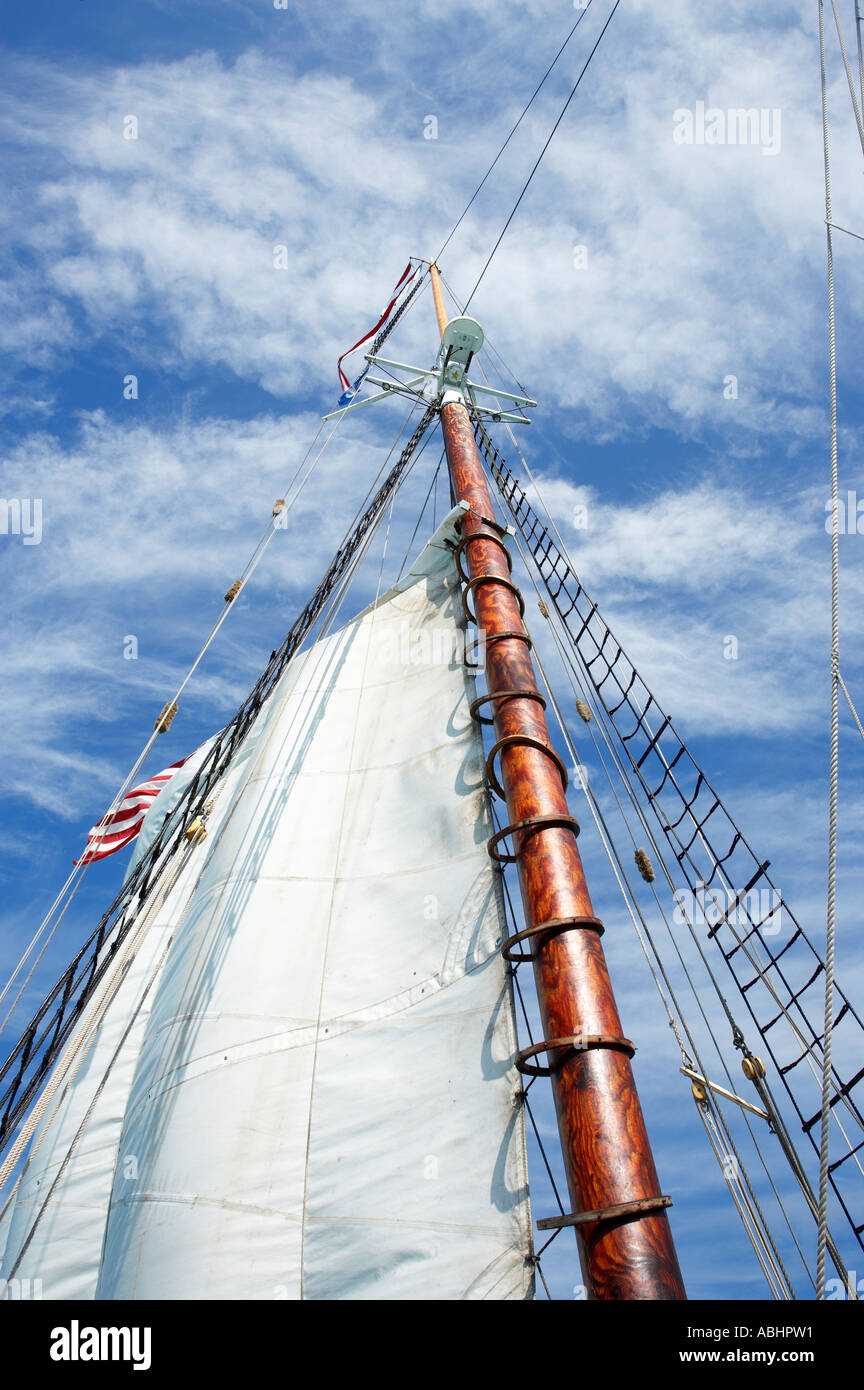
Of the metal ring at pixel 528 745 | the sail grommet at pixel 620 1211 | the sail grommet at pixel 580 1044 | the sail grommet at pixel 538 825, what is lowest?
the sail grommet at pixel 620 1211

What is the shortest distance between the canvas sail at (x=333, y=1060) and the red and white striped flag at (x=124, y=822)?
2733mm

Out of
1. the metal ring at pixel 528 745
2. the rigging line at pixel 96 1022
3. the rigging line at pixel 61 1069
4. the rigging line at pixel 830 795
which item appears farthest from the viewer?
the metal ring at pixel 528 745

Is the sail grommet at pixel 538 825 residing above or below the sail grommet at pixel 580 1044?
above

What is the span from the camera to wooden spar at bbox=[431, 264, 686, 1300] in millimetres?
3496

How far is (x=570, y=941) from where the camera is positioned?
15.0ft

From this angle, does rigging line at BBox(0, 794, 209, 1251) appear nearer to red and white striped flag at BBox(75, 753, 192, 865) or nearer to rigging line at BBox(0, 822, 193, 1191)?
rigging line at BBox(0, 822, 193, 1191)

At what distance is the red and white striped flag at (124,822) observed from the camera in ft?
32.9

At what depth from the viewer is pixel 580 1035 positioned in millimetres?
4141

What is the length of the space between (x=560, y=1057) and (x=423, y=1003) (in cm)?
114

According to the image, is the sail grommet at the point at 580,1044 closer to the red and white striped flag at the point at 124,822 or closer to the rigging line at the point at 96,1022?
the rigging line at the point at 96,1022

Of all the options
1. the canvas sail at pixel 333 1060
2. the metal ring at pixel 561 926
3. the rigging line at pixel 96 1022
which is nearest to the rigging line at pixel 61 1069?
the rigging line at pixel 96 1022
